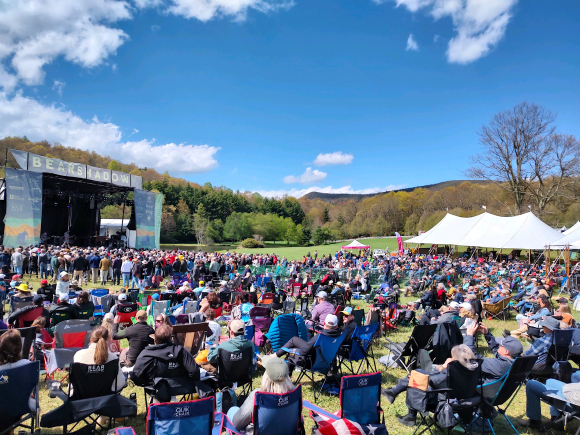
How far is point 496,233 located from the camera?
22.0m

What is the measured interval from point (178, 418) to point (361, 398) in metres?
1.48

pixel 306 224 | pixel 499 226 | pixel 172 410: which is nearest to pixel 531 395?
pixel 172 410

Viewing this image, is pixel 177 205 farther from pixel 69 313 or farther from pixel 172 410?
pixel 172 410

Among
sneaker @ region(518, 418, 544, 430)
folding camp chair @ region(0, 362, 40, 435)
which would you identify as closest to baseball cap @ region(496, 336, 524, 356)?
sneaker @ region(518, 418, 544, 430)

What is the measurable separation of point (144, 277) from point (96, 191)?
18.4m

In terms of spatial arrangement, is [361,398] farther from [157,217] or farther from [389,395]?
[157,217]

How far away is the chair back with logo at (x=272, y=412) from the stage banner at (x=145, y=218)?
1021 inches

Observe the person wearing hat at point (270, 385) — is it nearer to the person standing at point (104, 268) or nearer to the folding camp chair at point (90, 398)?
the folding camp chair at point (90, 398)

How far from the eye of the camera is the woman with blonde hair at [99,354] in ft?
10.7

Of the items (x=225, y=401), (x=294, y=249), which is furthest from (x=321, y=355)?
(x=294, y=249)

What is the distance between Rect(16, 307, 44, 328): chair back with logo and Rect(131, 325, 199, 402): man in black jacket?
3230 mm

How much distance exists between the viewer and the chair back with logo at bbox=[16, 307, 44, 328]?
5.45m

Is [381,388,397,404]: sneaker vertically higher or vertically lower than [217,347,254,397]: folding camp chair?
lower

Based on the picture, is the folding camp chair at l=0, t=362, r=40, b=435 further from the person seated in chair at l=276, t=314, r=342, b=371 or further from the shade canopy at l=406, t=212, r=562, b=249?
the shade canopy at l=406, t=212, r=562, b=249
